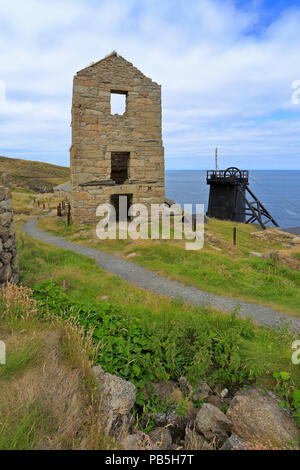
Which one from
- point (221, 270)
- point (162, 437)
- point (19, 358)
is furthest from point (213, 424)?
point (221, 270)

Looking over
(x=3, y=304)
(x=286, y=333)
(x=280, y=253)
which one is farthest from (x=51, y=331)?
(x=280, y=253)

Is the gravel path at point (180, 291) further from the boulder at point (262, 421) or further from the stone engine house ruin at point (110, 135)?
the stone engine house ruin at point (110, 135)

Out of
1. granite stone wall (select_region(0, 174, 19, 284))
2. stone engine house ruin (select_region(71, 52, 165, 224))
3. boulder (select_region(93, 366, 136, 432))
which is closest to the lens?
boulder (select_region(93, 366, 136, 432))

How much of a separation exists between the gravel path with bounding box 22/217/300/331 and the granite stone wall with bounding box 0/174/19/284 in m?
3.65

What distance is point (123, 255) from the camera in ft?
39.3

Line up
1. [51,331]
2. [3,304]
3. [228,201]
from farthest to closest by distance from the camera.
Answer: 1. [228,201]
2. [3,304]
3. [51,331]

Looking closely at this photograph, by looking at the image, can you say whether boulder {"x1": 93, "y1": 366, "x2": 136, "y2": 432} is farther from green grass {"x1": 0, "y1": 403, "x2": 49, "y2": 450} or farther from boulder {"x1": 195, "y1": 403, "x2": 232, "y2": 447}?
boulder {"x1": 195, "y1": 403, "x2": 232, "y2": 447}

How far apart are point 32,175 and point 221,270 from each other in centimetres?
8149

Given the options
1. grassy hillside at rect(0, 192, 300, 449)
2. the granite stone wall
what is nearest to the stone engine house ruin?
the granite stone wall

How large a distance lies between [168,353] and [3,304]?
292cm

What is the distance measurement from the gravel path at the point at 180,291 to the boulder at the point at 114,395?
3023 millimetres

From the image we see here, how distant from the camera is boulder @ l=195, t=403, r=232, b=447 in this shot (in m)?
3.34

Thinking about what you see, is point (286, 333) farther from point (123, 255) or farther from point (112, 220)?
point (112, 220)

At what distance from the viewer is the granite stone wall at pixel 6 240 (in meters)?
6.42
